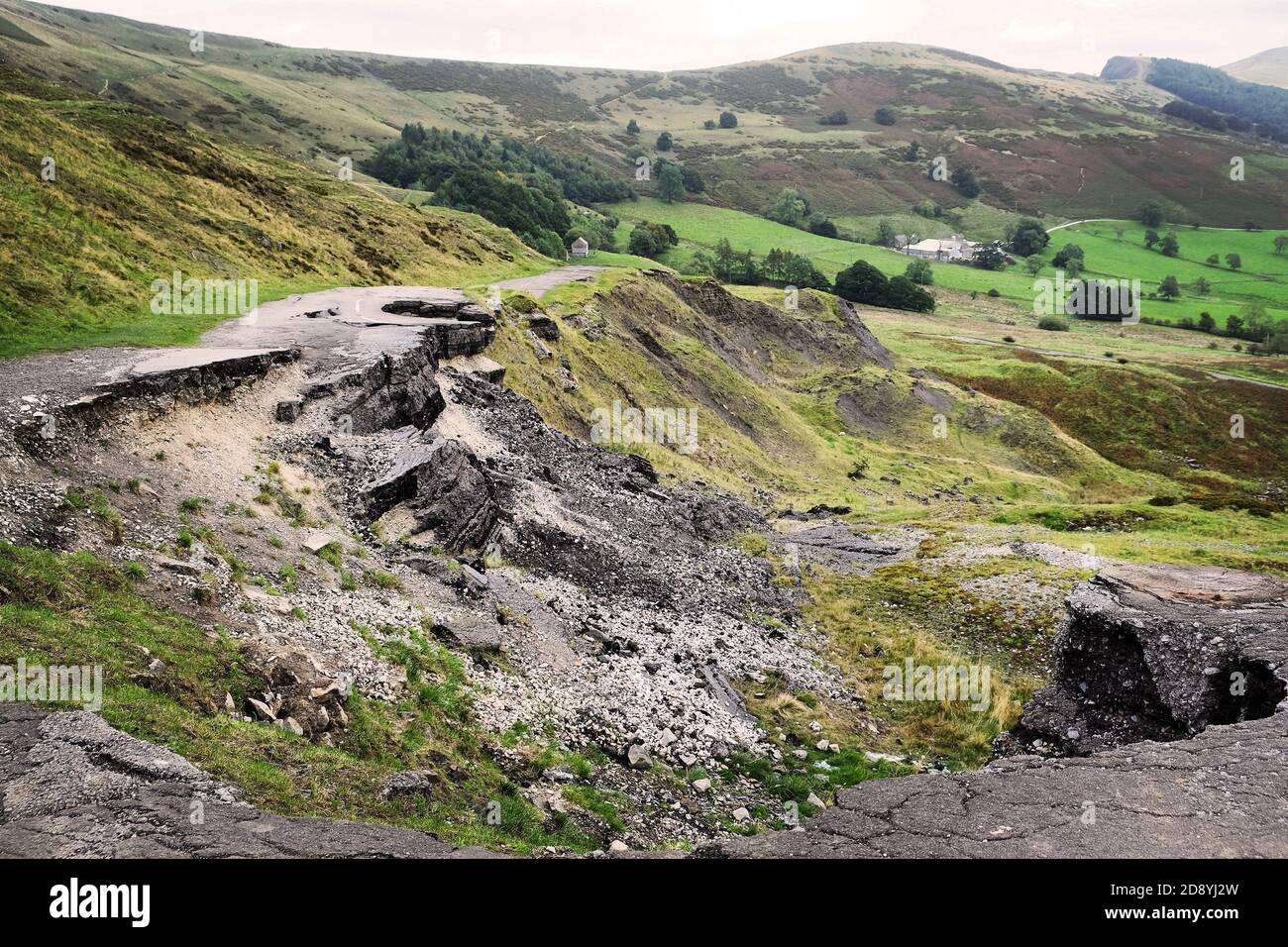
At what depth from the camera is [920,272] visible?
13288cm

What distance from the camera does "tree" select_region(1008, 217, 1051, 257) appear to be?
161125 mm

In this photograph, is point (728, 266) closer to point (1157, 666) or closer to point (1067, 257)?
point (1067, 257)

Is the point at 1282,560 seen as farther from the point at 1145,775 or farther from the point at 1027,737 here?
the point at 1145,775

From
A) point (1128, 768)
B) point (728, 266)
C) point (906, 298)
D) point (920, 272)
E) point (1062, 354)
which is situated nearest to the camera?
point (1128, 768)

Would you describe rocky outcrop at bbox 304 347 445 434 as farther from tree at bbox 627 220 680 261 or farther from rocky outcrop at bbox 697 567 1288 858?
tree at bbox 627 220 680 261

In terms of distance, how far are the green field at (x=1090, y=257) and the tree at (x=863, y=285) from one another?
9075mm

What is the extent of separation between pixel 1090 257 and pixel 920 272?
50.6 m

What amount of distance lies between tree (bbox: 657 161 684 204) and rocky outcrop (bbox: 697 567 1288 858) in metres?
161

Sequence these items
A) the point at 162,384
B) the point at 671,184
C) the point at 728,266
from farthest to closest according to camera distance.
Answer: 1. the point at 671,184
2. the point at 728,266
3. the point at 162,384

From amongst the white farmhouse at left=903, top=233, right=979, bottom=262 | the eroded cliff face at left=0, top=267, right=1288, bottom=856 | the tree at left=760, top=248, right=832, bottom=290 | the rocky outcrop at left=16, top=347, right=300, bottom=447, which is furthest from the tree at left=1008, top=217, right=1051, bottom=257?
the rocky outcrop at left=16, top=347, right=300, bottom=447

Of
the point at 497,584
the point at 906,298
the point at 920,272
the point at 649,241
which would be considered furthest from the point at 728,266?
the point at 497,584

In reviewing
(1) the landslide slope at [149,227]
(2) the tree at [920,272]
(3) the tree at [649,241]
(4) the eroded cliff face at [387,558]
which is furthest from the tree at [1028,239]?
(4) the eroded cliff face at [387,558]

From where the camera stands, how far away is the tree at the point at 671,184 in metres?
166

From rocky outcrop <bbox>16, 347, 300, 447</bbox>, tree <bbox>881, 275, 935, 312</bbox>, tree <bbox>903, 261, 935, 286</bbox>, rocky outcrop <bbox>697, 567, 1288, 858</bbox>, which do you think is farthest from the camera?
tree <bbox>903, 261, 935, 286</bbox>
